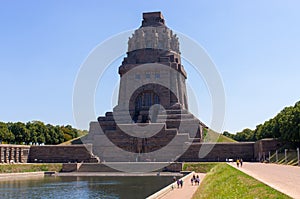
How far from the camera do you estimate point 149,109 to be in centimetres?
5047

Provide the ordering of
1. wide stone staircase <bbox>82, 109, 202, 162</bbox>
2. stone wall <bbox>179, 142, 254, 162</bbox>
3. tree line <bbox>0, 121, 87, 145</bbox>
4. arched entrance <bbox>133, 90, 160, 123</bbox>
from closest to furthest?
stone wall <bbox>179, 142, 254, 162</bbox> → wide stone staircase <bbox>82, 109, 202, 162</bbox> → arched entrance <bbox>133, 90, 160, 123</bbox> → tree line <bbox>0, 121, 87, 145</bbox>

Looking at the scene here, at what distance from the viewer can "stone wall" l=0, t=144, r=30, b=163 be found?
4125cm

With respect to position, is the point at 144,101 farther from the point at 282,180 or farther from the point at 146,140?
the point at 282,180

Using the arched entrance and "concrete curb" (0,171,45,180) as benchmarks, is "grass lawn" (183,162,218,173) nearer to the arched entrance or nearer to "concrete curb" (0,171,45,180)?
"concrete curb" (0,171,45,180)

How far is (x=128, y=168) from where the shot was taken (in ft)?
117

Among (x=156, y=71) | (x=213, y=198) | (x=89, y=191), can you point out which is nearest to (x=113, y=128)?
(x=156, y=71)

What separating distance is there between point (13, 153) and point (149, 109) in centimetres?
1822

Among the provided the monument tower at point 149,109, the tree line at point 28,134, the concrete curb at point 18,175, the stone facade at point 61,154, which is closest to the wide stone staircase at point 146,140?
the monument tower at point 149,109

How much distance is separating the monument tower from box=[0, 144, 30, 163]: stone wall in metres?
7.36

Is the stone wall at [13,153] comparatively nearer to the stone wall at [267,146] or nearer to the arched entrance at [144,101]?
the arched entrance at [144,101]

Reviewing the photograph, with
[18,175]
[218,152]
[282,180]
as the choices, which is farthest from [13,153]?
[282,180]

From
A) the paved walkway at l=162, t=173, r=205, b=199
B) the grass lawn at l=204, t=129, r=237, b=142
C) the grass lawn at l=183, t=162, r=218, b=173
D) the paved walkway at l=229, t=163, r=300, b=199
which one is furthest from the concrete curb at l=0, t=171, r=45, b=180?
the grass lawn at l=204, t=129, r=237, b=142

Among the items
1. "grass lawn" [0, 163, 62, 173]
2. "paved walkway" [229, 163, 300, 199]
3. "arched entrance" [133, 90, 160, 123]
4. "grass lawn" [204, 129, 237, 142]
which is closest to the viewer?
"paved walkway" [229, 163, 300, 199]

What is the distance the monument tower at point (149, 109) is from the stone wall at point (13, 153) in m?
7.36
